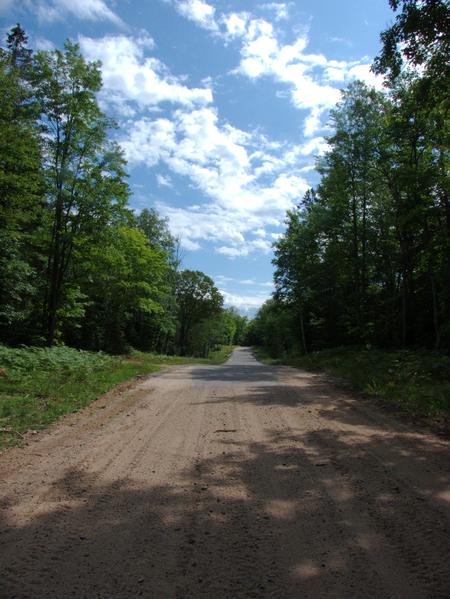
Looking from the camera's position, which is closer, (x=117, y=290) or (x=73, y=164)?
(x=73, y=164)

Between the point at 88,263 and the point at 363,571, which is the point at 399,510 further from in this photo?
the point at 88,263

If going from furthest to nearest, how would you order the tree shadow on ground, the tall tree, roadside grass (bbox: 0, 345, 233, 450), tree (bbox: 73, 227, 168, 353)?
the tall tree, tree (bbox: 73, 227, 168, 353), roadside grass (bbox: 0, 345, 233, 450), the tree shadow on ground

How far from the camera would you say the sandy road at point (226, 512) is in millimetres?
2812

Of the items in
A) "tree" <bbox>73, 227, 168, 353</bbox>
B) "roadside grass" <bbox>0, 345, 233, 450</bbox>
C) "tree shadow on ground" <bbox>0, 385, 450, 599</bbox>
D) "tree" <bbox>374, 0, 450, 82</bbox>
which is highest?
"tree" <bbox>374, 0, 450, 82</bbox>

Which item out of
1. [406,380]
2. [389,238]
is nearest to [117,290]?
[389,238]

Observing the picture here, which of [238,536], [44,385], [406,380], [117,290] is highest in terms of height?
[117,290]

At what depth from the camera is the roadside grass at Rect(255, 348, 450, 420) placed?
8.77 metres

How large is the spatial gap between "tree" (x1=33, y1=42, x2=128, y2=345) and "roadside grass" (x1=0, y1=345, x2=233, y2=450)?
7.48 meters

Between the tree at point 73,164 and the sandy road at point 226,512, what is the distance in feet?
52.7

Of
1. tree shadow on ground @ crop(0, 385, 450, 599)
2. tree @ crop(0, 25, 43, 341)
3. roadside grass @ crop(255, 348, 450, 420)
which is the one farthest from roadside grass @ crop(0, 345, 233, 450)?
roadside grass @ crop(255, 348, 450, 420)

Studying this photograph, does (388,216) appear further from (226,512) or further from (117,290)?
(226,512)

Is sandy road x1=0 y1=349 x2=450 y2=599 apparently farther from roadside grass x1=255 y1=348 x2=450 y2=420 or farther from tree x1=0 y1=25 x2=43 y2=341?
tree x1=0 y1=25 x2=43 y2=341

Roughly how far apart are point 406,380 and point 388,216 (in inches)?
572

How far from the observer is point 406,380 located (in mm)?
11945
